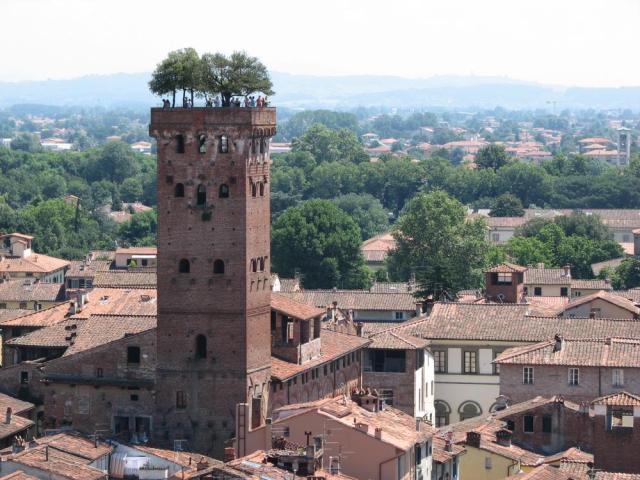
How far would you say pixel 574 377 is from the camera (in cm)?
7019

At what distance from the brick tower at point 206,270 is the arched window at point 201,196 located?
26mm

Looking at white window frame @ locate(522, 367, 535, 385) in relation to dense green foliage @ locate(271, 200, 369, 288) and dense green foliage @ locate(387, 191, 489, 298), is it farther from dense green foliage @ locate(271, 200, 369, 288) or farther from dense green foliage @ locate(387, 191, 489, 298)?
dense green foliage @ locate(271, 200, 369, 288)

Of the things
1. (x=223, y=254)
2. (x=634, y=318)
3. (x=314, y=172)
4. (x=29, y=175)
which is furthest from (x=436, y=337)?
(x=29, y=175)

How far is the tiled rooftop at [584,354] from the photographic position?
69.9m

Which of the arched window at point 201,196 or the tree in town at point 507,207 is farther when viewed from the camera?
the tree in town at point 507,207

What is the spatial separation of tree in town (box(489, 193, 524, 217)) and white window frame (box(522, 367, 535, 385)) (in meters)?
83.9

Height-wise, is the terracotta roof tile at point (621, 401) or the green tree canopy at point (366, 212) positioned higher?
the terracotta roof tile at point (621, 401)

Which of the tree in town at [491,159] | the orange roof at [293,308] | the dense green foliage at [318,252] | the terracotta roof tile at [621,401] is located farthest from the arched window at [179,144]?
the tree in town at [491,159]

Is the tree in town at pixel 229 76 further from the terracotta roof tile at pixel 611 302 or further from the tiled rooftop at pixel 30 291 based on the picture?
the tiled rooftop at pixel 30 291

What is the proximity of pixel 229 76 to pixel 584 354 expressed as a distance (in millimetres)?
14855

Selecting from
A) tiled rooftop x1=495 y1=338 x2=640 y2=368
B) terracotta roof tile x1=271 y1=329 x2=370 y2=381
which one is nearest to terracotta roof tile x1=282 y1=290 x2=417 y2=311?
terracotta roof tile x1=271 y1=329 x2=370 y2=381

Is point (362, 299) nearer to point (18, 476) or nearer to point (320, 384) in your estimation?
point (320, 384)

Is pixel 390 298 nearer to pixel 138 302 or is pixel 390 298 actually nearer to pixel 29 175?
pixel 138 302

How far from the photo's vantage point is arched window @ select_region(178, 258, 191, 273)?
62.6m
